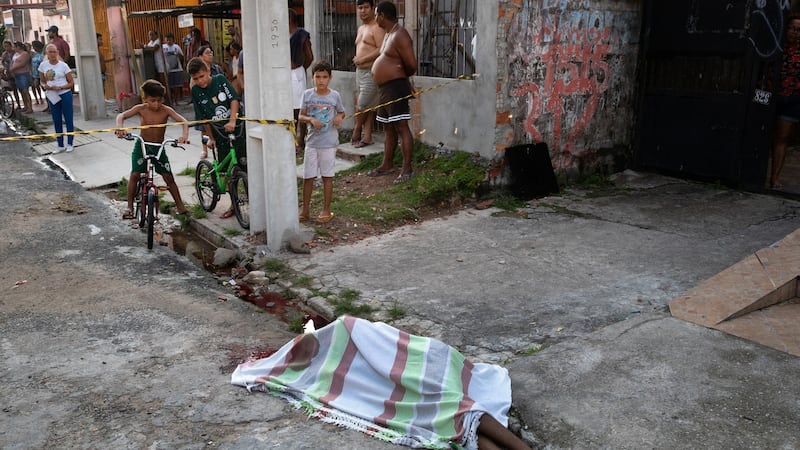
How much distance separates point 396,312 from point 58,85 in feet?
32.1

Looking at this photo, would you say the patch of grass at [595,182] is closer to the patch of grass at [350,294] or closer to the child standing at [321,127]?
the child standing at [321,127]

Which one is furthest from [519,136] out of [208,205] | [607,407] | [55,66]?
[55,66]

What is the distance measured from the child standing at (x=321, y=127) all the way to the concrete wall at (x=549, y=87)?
6.34ft

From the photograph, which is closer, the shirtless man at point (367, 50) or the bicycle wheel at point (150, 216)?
the bicycle wheel at point (150, 216)

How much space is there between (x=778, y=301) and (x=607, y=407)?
218cm

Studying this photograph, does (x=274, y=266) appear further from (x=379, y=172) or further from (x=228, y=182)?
(x=379, y=172)

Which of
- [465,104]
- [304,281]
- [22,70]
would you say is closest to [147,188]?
[304,281]

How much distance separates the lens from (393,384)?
3734 millimetres

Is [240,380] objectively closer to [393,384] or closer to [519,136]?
[393,384]

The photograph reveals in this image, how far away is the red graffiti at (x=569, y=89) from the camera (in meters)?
8.34

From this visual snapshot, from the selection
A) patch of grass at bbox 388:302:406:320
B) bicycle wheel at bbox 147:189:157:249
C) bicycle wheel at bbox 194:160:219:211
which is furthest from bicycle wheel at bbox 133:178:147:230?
patch of grass at bbox 388:302:406:320

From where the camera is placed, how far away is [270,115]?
6.29 m

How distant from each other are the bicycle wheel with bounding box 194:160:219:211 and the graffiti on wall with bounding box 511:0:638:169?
3.63 metres

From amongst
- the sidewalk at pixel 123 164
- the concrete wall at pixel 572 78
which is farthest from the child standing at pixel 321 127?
the concrete wall at pixel 572 78
